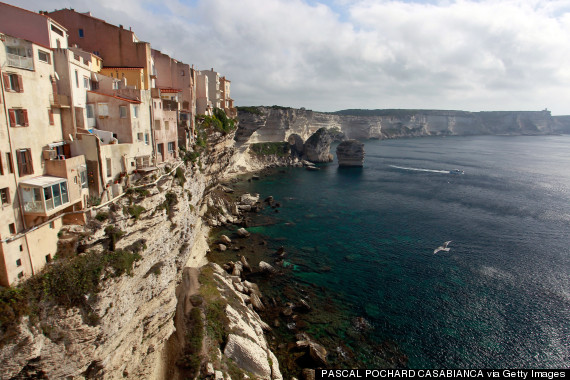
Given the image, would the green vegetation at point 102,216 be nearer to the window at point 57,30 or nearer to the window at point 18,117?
the window at point 18,117

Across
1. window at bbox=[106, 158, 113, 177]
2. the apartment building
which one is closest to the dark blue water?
window at bbox=[106, 158, 113, 177]

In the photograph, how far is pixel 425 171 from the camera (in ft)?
327

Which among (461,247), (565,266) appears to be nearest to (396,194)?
(461,247)

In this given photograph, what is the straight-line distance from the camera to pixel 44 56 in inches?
690

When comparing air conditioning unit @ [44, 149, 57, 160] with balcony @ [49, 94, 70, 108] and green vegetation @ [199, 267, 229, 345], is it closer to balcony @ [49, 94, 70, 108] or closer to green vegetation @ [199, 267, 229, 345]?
balcony @ [49, 94, 70, 108]

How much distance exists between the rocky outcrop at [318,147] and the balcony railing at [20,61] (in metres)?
104

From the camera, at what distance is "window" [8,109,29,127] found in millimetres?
14595

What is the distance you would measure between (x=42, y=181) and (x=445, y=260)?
139 feet

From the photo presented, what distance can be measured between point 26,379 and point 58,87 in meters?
16.7

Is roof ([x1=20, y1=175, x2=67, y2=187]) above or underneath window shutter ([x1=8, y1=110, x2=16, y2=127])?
underneath

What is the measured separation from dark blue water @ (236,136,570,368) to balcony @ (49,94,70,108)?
2776 cm

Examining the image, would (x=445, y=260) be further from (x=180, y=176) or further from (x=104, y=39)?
(x=104, y=39)

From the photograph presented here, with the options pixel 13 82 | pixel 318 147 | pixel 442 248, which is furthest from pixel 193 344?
pixel 318 147

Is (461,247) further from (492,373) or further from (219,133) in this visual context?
(219,133)
